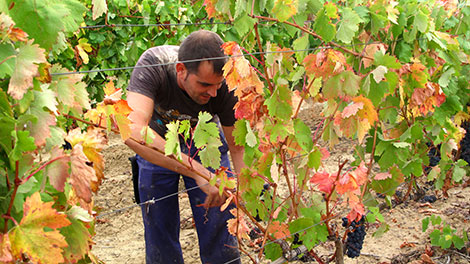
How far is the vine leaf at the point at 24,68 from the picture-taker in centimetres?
92

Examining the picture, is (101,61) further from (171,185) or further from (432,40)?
(432,40)

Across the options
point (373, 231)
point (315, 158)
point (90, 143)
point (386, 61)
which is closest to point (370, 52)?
point (386, 61)

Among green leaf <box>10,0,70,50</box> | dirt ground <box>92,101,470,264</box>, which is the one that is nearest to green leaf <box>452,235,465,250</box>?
dirt ground <box>92,101,470,264</box>

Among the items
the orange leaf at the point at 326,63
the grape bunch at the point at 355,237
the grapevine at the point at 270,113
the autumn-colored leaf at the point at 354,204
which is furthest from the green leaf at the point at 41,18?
the grape bunch at the point at 355,237

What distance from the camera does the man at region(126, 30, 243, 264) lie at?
237 cm

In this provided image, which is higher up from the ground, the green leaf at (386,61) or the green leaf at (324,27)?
the green leaf at (324,27)

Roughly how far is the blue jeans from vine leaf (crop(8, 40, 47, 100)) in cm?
190

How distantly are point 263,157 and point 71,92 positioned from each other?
91cm

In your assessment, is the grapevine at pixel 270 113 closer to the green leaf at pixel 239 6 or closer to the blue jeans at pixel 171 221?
the green leaf at pixel 239 6

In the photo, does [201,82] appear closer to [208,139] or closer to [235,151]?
[235,151]

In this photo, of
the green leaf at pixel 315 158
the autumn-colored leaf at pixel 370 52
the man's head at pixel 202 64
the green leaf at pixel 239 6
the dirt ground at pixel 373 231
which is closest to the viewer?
the green leaf at pixel 239 6

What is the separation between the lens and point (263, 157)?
1862mm

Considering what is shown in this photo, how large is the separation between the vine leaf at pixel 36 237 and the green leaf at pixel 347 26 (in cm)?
124

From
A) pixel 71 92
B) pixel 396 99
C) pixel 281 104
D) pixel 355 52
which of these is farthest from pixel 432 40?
pixel 71 92
